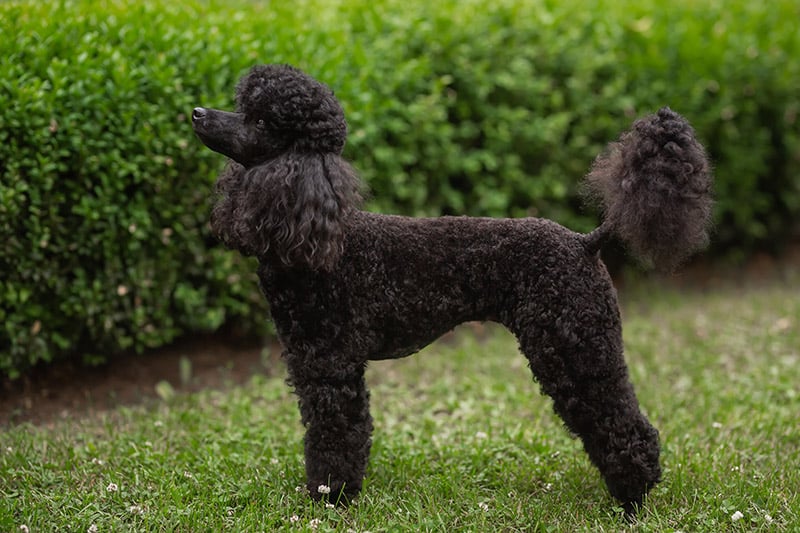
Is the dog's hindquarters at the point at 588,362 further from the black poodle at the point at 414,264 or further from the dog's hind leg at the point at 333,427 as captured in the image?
the dog's hind leg at the point at 333,427

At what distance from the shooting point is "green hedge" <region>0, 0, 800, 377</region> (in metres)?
4.01

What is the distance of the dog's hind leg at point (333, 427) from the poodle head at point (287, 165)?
46 centimetres

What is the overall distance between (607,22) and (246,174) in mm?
4125

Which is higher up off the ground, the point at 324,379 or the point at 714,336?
the point at 324,379

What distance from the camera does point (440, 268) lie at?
2.97 m

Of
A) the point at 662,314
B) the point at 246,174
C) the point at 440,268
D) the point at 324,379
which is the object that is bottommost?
the point at 662,314

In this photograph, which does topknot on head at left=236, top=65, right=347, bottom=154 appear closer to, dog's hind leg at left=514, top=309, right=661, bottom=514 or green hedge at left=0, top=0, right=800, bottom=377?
dog's hind leg at left=514, top=309, right=661, bottom=514

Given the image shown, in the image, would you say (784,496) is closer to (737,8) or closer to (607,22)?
(607,22)

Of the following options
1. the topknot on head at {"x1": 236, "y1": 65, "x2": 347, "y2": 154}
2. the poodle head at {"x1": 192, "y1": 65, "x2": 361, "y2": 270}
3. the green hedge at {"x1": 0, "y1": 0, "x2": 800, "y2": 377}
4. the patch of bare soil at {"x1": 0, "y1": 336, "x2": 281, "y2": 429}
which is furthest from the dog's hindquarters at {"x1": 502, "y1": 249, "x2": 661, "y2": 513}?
the patch of bare soil at {"x1": 0, "y1": 336, "x2": 281, "y2": 429}

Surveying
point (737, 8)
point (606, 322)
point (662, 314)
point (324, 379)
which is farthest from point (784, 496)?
point (737, 8)

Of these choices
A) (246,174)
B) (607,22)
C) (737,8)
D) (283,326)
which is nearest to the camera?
(246,174)

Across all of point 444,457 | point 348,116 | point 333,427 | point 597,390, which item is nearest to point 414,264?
point 333,427

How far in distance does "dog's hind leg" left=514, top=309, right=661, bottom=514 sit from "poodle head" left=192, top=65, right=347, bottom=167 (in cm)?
102

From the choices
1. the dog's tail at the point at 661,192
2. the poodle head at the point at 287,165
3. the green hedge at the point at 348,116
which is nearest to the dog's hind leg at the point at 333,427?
the poodle head at the point at 287,165
